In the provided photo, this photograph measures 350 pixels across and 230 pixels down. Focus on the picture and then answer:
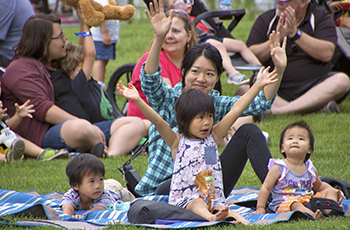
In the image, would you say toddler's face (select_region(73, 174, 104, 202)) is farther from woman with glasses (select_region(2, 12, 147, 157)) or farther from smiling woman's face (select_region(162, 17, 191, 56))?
woman with glasses (select_region(2, 12, 147, 157))

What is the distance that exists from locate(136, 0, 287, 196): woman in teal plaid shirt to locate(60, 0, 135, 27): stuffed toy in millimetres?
1763

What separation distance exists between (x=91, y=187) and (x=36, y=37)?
228 cm

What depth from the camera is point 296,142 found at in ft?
10.2

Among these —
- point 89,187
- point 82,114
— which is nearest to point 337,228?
point 89,187

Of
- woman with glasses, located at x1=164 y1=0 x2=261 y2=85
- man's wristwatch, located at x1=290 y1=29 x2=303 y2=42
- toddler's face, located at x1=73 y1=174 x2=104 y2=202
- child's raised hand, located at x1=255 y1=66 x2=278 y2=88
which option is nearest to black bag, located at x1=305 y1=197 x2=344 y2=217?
child's raised hand, located at x1=255 y1=66 x2=278 y2=88

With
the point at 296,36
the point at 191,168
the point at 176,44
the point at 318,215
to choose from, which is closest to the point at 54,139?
the point at 176,44

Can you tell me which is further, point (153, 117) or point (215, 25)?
point (215, 25)

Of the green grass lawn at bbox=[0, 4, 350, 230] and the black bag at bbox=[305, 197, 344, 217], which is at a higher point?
the black bag at bbox=[305, 197, 344, 217]

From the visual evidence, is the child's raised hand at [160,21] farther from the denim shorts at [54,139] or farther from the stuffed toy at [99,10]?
the denim shorts at [54,139]

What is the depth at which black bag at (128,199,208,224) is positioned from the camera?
2.69 meters

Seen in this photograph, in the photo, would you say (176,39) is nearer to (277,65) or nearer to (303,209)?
(277,65)

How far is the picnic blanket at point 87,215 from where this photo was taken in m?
2.71

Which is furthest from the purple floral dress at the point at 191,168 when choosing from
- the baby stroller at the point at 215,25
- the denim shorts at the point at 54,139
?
the baby stroller at the point at 215,25

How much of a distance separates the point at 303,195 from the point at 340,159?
5.29 ft
